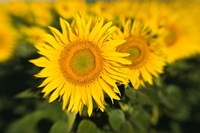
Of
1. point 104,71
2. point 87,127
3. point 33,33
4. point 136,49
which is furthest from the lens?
point 33,33

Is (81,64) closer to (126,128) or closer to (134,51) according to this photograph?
(134,51)

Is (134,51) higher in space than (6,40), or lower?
lower


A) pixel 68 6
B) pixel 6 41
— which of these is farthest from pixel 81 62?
pixel 6 41

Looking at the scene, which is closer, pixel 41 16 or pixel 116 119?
pixel 116 119

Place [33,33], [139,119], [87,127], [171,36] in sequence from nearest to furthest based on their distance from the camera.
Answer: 1. [87,127]
2. [139,119]
3. [171,36]
4. [33,33]

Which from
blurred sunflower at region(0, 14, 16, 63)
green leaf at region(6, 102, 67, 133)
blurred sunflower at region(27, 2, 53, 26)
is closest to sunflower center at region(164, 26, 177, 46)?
blurred sunflower at region(27, 2, 53, 26)

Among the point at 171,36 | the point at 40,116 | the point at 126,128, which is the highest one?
the point at 171,36

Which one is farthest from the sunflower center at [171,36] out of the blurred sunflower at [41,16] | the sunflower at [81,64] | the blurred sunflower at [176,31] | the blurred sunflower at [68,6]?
the sunflower at [81,64]

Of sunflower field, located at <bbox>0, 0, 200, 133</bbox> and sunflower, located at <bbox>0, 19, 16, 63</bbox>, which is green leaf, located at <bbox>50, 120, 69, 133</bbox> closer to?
sunflower field, located at <bbox>0, 0, 200, 133</bbox>
